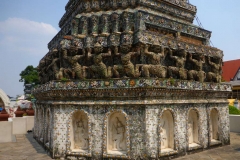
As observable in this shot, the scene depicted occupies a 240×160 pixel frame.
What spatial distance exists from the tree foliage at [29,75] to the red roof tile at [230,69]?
32.3 meters

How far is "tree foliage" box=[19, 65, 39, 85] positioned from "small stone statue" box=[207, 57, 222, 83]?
35958mm

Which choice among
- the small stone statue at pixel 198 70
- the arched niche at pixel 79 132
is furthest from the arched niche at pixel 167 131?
the arched niche at pixel 79 132

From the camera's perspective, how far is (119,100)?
28.1 feet

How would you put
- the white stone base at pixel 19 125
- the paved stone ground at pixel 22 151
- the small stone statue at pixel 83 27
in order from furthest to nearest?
the white stone base at pixel 19 125, the small stone statue at pixel 83 27, the paved stone ground at pixel 22 151

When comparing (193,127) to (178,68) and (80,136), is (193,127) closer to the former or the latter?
(178,68)

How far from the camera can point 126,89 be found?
8.36 m

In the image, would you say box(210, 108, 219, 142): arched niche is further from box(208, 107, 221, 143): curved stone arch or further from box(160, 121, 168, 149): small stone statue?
box(160, 121, 168, 149): small stone statue

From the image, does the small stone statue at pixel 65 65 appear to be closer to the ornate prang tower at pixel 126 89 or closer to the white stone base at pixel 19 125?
the ornate prang tower at pixel 126 89

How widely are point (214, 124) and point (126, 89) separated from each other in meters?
5.65

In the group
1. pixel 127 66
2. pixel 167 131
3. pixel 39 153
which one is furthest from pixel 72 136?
pixel 167 131

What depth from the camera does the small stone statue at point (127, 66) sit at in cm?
859

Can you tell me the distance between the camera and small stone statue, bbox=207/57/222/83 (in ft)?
36.7

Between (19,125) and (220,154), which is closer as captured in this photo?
(220,154)

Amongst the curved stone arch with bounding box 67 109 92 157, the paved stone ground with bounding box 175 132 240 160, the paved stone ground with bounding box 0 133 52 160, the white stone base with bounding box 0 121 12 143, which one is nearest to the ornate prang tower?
the curved stone arch with bounding box 67 109 92 157
